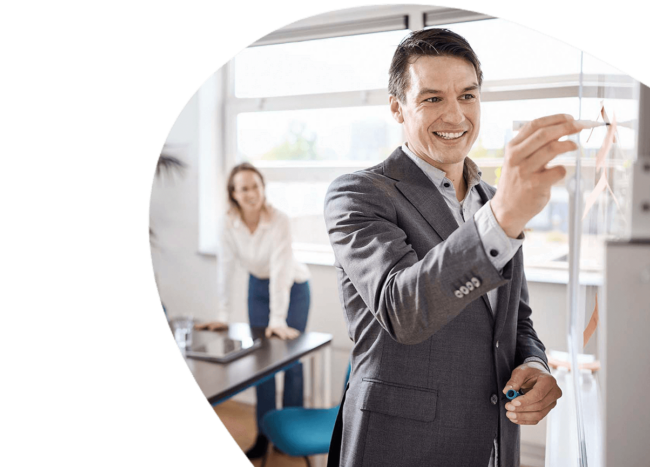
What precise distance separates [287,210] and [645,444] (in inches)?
79.8

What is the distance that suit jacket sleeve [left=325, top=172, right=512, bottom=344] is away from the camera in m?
0.46

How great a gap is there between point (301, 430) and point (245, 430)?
67 cm

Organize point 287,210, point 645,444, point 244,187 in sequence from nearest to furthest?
point 645,444, point 244,187, point 287,210

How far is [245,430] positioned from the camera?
222 cm

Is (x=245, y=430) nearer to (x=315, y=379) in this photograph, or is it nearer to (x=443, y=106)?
(x=315, y=379)

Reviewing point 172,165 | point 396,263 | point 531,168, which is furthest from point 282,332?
point 531,168

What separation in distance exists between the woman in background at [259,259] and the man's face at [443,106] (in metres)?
1.43

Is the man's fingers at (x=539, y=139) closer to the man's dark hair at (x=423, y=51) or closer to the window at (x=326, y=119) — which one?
the man's dark hair at (x=423, y=51)

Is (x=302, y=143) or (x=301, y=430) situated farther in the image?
(x=302, y=143)

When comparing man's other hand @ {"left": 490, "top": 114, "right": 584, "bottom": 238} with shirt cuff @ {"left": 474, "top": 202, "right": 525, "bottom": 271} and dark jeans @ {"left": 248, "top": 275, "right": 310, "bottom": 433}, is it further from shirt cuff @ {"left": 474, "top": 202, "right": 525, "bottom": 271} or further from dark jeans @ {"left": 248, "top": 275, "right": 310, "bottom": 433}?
dark jeans @ {"left": 248, "top": 275, "right": 310, "bottom": 433}

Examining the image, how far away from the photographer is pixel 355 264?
558 mm

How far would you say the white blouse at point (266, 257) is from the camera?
2.03 metres

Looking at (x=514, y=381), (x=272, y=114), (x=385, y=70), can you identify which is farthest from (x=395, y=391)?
(x=272, y=114)

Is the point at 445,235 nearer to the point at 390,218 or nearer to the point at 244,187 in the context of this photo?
the point at 390,218
